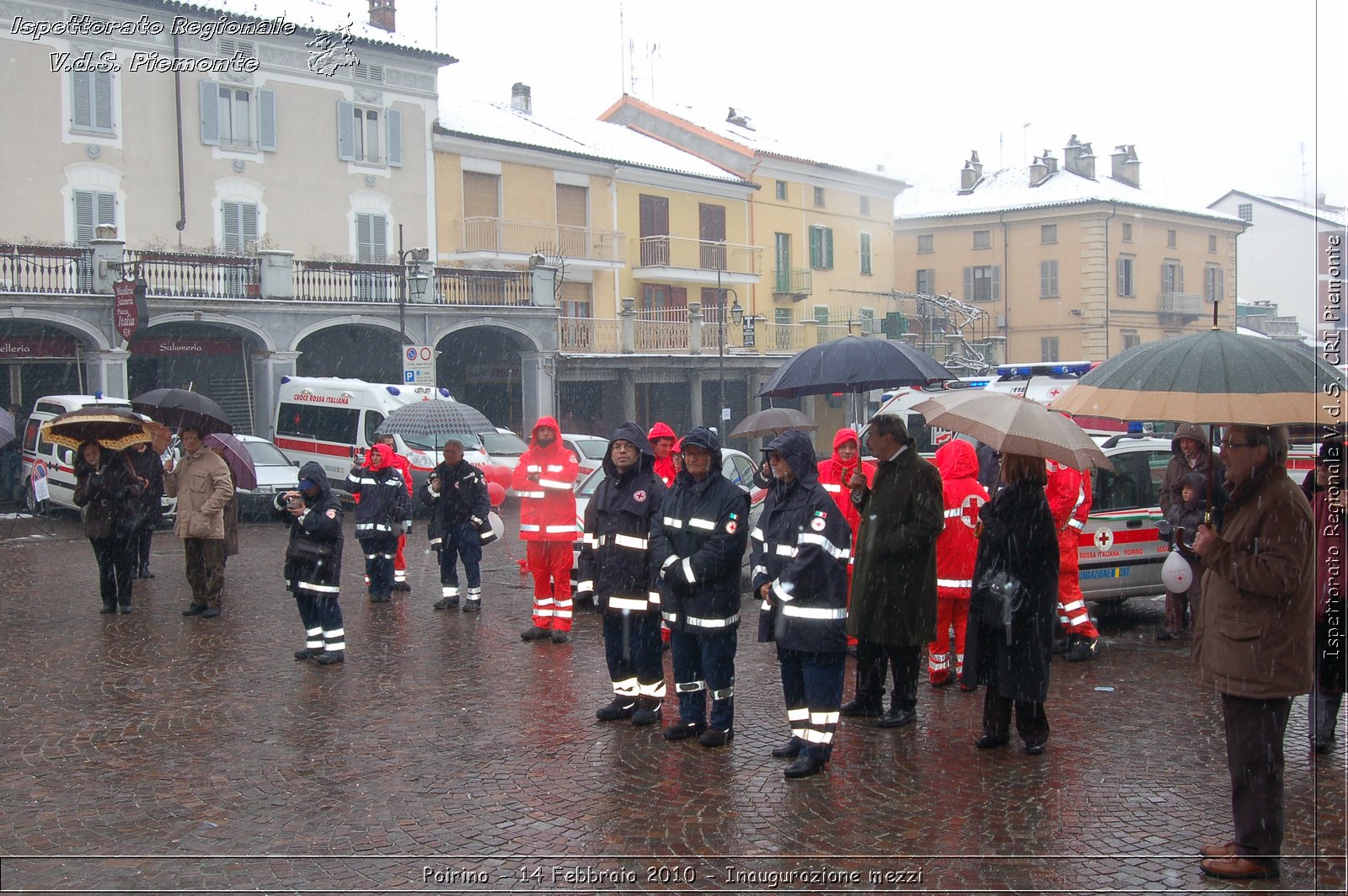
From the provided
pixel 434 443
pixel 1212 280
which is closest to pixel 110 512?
pixel 434 443

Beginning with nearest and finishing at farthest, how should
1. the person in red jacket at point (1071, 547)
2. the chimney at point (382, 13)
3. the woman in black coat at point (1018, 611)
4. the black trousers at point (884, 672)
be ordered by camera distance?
1. the woman in black coat at point (1018, 611)
2. the black trousers at point (884, 672)
3. the person in red jacket at point (1071, 547)
4. the chimney at point (382, 13)

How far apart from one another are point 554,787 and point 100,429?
325 inches

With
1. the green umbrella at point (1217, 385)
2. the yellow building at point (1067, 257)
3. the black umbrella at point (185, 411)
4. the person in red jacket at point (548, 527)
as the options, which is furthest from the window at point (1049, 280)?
the green umbrella at point (1217, 385)

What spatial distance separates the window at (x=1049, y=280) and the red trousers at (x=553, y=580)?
43141 millimetres

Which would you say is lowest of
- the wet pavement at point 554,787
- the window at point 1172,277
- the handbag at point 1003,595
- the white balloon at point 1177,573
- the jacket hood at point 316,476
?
the wet pavement at point 554,787

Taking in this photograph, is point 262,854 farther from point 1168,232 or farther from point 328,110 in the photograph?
point 1168,232

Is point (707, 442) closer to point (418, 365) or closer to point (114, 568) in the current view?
point (114, 568)

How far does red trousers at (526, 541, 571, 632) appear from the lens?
33.4 feet

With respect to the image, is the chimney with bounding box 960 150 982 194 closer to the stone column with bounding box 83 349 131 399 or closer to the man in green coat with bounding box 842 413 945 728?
the stone column with bounding box 83 349 131 399

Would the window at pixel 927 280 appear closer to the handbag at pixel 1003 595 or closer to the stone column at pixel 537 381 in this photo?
the stone column at pixel 537 381

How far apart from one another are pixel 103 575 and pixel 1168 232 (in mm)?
48103

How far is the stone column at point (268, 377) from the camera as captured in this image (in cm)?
2705

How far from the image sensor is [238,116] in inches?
1116

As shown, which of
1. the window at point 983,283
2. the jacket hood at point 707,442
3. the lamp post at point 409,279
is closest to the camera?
the jacket hood at point 707,442
